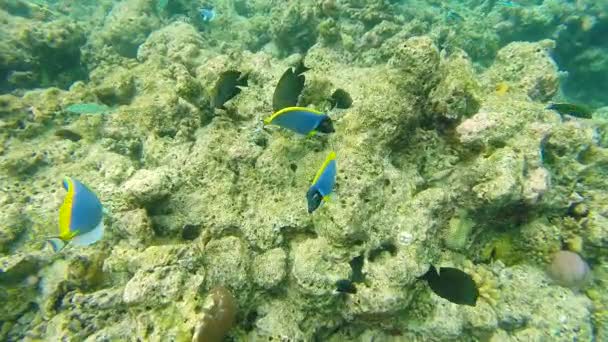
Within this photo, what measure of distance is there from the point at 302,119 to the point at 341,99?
4.41 ft

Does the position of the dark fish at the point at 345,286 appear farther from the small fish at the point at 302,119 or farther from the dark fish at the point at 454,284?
the small fish at the point at 302,119

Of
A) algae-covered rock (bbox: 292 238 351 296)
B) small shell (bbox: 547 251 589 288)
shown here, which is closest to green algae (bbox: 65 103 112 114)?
algae-covered rock (bbox: 292 238 351 296)

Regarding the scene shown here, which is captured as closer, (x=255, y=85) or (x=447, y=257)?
(x=447, y=257)

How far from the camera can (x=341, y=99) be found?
3.57m

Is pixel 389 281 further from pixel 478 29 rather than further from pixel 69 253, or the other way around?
pixel 478 29

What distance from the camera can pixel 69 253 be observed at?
321 cm

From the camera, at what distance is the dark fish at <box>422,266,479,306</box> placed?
2.36 metres

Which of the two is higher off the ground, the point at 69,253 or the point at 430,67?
the point at 430,67

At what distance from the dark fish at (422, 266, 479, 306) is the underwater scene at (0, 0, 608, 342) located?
0.02 m

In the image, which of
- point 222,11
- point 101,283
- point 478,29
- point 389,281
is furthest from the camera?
point 222,11

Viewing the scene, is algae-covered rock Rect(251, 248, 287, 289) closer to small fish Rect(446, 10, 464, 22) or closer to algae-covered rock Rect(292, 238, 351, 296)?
algae-covered rock Rect(292, 238, 351, 296)

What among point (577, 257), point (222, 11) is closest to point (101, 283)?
point (577, 257)

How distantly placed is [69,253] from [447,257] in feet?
11.8

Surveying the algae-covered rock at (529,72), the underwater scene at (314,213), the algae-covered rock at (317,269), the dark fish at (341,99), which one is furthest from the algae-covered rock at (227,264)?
the algae-covered rock at (529,72)
